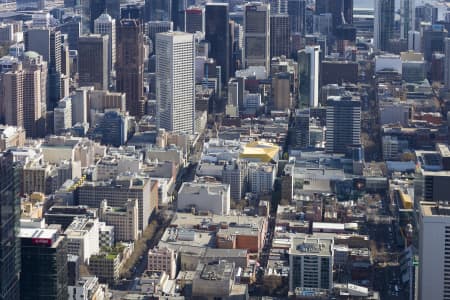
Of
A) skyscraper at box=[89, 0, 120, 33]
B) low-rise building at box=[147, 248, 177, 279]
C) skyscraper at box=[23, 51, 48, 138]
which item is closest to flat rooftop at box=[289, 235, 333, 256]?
low-rise building at box=[147, 248, 177, 279]

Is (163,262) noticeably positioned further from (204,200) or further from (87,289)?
(204,200)

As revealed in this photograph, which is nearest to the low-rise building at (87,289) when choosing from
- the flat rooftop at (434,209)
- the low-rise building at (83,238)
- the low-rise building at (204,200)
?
the low-rise building at (83,238)

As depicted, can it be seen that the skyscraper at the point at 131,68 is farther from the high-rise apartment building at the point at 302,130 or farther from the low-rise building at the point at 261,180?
the low-rise building at the point at 261,180

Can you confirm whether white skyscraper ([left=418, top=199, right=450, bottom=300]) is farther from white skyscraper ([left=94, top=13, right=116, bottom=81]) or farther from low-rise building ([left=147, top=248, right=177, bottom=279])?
white skyscraper ([left=94, top=13, right=116, bottom=81])

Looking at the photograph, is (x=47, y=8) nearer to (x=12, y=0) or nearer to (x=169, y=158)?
(x=12, y=0)

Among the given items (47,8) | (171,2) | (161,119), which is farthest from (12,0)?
(161,119)

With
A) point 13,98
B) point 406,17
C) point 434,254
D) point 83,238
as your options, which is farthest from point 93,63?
point 434,254
